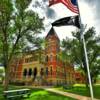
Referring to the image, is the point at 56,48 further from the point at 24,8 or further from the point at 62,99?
the point at 62,99

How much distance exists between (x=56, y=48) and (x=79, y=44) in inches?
678

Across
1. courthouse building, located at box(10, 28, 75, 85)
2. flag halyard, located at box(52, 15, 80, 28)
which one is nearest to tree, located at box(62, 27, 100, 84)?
courthouse building, located at box(10, 28, 75, 85)

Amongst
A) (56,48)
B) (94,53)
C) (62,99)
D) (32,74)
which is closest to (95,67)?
(94,53)

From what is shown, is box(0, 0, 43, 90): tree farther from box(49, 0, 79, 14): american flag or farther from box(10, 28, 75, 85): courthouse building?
box(10, 28, 75, 85): courthouse building

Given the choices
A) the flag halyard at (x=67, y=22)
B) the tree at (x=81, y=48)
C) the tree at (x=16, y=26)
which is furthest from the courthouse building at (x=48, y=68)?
the flag halyard at (x=67, y=22)

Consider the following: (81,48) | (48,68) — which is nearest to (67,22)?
(81,48)

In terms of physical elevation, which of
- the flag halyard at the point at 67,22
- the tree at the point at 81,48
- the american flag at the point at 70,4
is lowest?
the flag halyard at the point at 67,22

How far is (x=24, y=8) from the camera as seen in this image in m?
28.4

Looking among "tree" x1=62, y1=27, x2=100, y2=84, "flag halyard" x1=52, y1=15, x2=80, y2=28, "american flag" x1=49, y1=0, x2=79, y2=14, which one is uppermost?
"tree" x1=62, y1=27, x2=100, y2=84

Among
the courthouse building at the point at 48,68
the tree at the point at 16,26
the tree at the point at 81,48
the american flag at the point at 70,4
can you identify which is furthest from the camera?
the courthouse building at the point at 48,68

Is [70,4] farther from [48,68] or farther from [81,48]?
[48,68]

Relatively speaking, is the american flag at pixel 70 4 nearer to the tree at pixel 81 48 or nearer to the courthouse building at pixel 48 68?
the tree at pixel 81 48

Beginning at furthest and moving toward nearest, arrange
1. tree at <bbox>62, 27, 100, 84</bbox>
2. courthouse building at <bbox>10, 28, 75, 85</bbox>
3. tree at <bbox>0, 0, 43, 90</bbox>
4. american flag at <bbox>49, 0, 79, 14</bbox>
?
courthouse building at <bbox>10, 28, 75, 85</bbox> < tree at <bbox>62, 27, 100, 84</bbox> < tree at <bbox>0, 0, 43, 90</bbox> < american flag at <bbox>49, 0, 79, 14</bbox>

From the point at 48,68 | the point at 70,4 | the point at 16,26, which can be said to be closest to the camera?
the point at 70,4
